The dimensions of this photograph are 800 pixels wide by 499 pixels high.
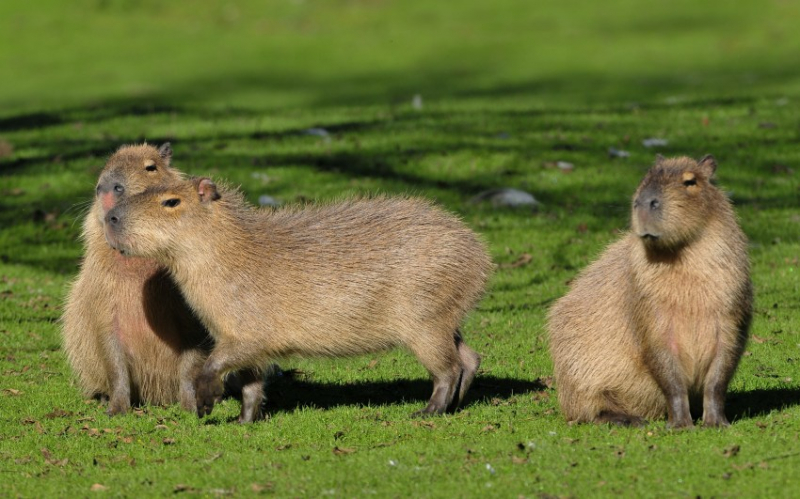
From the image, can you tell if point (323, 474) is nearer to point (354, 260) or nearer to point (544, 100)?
point (354, 260)

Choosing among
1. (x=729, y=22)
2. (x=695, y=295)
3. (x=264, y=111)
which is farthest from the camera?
(x=729, y=22)

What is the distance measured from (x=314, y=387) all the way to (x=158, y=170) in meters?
1.78

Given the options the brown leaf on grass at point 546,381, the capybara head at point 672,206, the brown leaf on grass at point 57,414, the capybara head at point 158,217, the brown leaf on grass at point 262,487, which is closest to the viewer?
the brown leaf on grass at point 262,487

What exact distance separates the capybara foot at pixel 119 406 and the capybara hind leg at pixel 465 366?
6.74ft

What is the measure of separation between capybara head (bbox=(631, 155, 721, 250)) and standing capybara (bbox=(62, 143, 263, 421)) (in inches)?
112

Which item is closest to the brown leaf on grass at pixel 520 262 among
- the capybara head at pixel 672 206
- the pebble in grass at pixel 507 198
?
the pebble in grass at pixel 507 198

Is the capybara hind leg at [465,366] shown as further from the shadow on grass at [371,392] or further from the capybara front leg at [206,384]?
the capybara front leg at [206,384]

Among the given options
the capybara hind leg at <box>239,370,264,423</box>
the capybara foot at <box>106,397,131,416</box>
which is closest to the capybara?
the capybara hind leg at <box>239,370,264,423</box>

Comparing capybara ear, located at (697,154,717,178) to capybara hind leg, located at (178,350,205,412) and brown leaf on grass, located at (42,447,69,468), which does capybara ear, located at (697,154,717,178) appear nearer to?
capybara hind leg, located at (178,350,205,412)

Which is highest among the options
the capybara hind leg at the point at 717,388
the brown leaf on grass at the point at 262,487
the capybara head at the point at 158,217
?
the capybara head at the point at 158,217

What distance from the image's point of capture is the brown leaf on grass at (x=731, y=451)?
583 centimetres

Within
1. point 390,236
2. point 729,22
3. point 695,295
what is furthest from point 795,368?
point 729,22

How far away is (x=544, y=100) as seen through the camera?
1967 cm

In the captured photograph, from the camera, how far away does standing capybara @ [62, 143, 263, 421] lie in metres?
7.61
